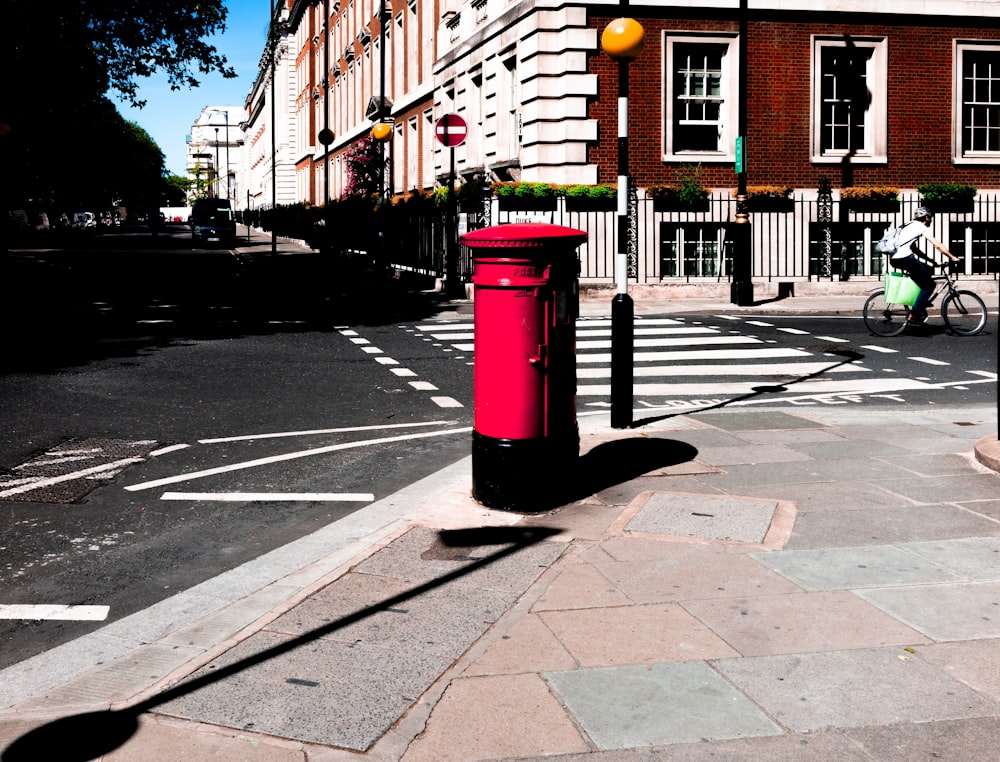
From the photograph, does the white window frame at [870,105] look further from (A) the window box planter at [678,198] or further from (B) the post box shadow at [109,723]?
(B) the post box shadow at [109,723]

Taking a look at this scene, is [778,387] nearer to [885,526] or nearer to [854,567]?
[885,526]

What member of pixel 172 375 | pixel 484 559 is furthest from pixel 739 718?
pixel 172 375

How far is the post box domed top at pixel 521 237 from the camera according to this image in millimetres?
6902

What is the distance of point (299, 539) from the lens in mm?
6691

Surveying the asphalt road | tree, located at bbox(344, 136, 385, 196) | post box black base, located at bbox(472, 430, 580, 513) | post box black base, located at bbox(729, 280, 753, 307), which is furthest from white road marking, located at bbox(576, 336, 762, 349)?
tree, located at bbox(344, 136, 385, 196)

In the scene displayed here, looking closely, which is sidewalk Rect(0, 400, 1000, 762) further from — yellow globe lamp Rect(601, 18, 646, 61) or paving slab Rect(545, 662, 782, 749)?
yellow globe lamp Rect(601, 18, 646, 61)

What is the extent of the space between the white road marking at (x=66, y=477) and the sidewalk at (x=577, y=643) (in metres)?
2.27

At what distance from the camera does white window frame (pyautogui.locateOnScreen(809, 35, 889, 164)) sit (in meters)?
27.5

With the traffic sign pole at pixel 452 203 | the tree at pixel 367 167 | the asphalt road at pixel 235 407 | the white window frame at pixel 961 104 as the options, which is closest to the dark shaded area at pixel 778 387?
the asphalt road at pixel 235 407

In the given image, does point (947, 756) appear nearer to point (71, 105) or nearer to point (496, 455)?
point (496, 455)

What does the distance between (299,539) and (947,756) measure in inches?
152

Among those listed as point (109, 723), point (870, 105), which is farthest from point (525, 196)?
point (109, 723)

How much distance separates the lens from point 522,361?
7.02m

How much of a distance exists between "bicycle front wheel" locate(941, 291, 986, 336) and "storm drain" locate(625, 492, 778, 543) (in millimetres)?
11392
